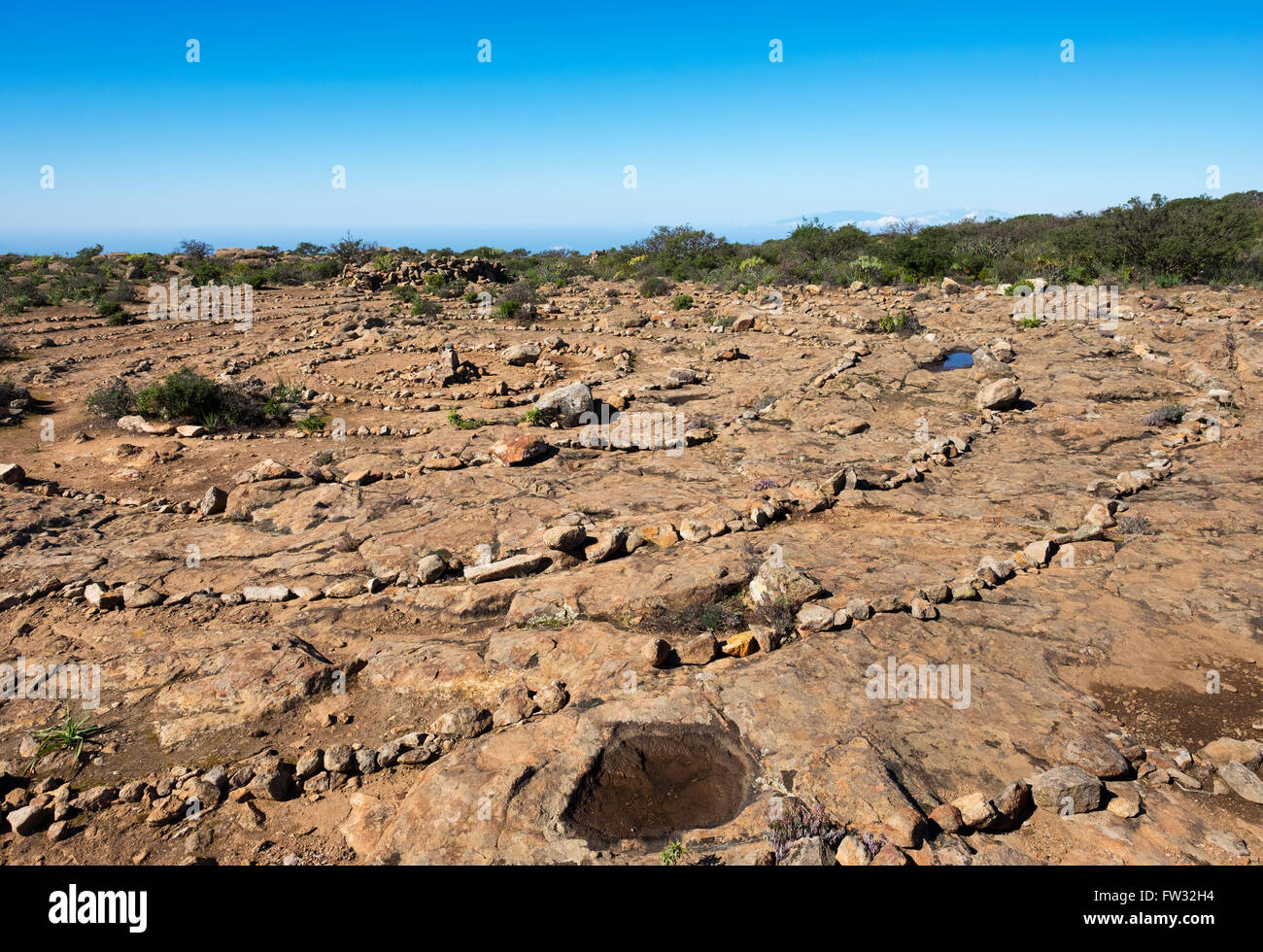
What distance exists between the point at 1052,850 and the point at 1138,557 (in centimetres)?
421

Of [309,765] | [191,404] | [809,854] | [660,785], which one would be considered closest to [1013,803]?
[809,854]

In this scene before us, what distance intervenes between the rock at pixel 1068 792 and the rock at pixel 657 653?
260cm

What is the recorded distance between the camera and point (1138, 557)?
653 centimetres

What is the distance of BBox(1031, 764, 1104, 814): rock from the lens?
3824 mm

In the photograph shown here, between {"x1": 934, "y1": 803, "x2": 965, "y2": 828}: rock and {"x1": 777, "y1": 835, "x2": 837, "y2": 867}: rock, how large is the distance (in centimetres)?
70

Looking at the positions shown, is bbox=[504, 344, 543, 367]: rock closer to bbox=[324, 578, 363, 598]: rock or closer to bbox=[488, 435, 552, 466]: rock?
bbox=[488, 435, 552, 466]: rock

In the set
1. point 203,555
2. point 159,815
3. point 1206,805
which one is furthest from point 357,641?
point 1206,805

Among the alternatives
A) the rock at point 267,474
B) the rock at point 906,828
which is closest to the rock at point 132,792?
the rock at point 906,828

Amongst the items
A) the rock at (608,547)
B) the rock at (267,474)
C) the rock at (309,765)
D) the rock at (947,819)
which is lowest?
the rock at (309,765)

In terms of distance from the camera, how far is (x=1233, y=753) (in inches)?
165

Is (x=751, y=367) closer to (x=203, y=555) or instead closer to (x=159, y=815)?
(x=203, y=555)

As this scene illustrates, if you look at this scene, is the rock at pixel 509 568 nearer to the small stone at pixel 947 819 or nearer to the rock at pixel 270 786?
the rock at pixel 270 786

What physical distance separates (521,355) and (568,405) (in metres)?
5.07

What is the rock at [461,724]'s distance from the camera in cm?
485
